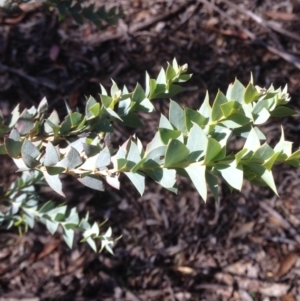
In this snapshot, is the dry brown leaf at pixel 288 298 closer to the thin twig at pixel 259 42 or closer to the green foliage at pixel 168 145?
the thin twig at pixel 259 42

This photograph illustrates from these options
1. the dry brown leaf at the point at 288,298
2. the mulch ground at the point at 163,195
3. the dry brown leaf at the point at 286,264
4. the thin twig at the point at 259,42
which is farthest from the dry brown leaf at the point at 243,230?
the thin twig at the point at 259,42

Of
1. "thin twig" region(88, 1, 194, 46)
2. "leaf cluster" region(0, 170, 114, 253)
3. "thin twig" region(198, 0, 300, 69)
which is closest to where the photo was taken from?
"leaf cluster" region(0, 170, 114, 253)

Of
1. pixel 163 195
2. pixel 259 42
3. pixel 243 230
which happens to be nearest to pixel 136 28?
pixel 259 42

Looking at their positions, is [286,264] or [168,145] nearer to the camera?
[168,145]

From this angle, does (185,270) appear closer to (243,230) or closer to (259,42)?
(243,230)

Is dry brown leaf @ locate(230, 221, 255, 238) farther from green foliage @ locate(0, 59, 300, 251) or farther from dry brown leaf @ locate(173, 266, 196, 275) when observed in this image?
green foliage @ locate(0, 59, 300, 251)

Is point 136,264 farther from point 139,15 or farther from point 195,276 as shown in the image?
point 139,15

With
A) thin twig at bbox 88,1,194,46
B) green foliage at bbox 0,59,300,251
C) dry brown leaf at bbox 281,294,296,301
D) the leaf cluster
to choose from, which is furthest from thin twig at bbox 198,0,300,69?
green foliage at bbox 0,59,300,251

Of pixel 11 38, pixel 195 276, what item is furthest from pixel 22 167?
pixel 11 38
